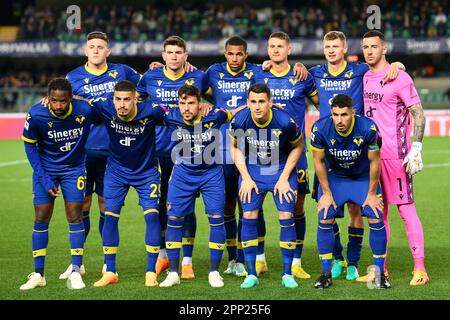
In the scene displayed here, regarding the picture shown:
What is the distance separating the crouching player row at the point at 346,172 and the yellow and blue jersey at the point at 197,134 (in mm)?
965

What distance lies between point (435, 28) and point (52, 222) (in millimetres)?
22302

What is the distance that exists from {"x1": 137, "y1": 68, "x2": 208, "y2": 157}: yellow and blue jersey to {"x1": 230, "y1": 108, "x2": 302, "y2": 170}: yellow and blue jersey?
0.85m

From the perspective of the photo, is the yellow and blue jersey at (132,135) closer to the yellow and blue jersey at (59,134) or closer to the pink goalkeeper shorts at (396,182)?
the yellow and blue jersey at (59,134)

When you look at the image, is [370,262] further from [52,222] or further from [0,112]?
[0,112]

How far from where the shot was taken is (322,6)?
33312 millimetres

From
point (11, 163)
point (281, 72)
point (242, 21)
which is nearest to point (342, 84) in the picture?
point (281, 72)

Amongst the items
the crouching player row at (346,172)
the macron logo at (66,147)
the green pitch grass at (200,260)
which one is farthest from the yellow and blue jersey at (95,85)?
the crouching player row at (346,172)

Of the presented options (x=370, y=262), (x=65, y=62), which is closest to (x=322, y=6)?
(x=65, y=62)

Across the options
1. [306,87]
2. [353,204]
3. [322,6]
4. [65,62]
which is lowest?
[353,204]

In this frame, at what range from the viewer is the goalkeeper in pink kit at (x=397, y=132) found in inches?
307

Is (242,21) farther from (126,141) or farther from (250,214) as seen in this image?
(250,214)

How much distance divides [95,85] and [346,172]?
2708mm

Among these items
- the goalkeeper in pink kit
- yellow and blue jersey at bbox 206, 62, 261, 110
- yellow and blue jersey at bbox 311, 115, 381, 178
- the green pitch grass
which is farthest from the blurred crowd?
yellow and blue jersey at bbox 311, 115, 381, 178

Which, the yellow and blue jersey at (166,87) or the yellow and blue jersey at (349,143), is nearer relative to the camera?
the yellow and blue jersey at (349,143)
